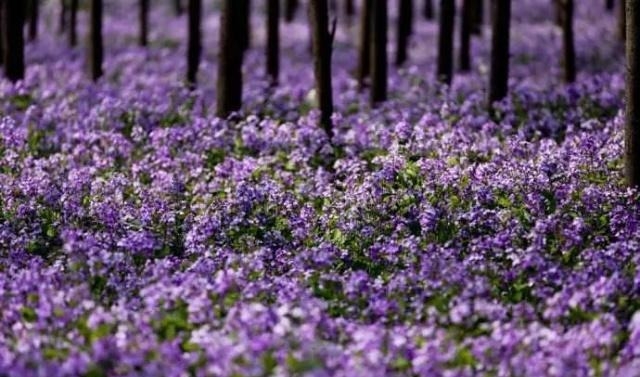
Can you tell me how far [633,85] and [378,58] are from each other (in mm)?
8457

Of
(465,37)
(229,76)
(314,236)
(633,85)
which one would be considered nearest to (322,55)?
(229,76)

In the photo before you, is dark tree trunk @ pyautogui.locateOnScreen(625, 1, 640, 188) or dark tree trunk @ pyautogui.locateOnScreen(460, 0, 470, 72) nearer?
dark tree trunk @ pyautogui.locateOnScreen(625, 1, 640, 188)

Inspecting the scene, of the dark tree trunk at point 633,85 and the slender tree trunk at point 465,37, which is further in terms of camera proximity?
the slender tree trunk at point 465,37

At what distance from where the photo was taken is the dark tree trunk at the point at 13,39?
18.8 metres

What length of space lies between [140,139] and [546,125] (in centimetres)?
621

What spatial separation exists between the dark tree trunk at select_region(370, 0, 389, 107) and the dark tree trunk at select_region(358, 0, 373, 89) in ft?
6.73

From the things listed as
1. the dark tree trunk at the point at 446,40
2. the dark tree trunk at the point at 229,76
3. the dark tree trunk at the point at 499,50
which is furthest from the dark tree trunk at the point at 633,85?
the dark tree trunk at the point at 446,40

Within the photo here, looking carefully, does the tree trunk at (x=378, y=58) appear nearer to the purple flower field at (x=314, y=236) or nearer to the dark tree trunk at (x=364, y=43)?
the purple flower field at (x=314, y=236)

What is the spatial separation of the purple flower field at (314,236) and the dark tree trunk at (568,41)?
1.99 metres

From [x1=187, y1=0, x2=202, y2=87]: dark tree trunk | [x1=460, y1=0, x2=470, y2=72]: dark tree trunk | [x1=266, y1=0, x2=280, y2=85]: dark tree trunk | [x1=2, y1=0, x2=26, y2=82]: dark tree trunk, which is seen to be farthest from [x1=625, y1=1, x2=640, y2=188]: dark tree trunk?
[x1=460, y1=0, x2=470, y2=72]: dark tree trunk

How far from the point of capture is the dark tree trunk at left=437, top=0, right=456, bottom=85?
20.7 m

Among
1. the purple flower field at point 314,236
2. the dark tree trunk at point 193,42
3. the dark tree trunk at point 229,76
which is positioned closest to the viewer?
the purple flower field at point 314,236

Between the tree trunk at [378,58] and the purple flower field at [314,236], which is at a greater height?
the tree trunk at [378,58]

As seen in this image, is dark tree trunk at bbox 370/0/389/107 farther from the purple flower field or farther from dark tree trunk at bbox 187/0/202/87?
dark tree trunk at bbox 187/0/202/87
